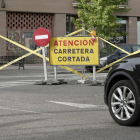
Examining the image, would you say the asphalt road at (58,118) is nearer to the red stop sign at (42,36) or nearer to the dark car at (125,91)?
the dark car at (125,91)

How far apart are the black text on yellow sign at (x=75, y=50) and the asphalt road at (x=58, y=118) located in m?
3.13

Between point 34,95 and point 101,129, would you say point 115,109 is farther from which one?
point 34,95

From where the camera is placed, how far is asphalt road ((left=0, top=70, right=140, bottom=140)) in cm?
679

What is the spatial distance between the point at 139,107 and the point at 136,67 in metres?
0.62

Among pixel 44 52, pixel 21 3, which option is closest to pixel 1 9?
pixel 21 3

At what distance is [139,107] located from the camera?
723 cm

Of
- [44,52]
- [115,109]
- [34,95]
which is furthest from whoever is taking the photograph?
[44,52]

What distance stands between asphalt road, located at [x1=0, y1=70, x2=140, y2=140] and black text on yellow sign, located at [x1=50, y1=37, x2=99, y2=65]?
3.13 metres

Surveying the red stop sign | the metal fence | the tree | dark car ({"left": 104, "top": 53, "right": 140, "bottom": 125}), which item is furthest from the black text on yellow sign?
the tree

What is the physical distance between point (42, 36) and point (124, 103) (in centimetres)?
912

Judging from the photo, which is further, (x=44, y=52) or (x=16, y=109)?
(x=44, y=52)

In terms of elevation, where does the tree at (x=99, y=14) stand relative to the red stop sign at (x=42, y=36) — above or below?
→ above

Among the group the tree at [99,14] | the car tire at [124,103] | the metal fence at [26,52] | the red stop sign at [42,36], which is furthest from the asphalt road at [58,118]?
the tree at [99,14]

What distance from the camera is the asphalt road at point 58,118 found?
6.79 m
